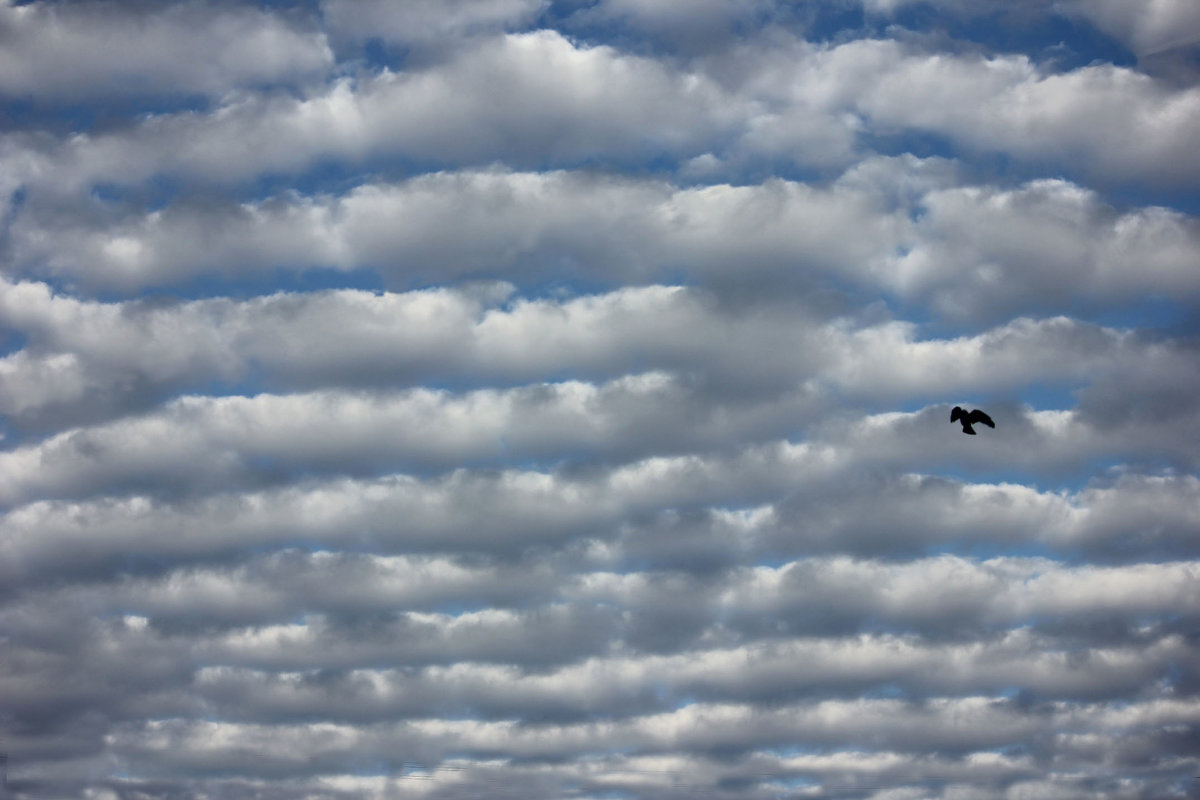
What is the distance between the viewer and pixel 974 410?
140 m
